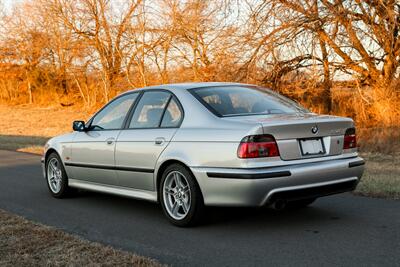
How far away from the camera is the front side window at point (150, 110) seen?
20.8ft

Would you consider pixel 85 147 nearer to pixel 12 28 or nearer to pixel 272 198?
pixel 272 198

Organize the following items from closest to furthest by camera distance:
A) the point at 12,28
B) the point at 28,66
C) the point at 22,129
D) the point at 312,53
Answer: the point at 312,53
the point at 22,129
the point at 12,28
the point at 28,66

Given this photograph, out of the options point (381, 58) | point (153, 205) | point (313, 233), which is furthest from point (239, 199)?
point (381, 58)

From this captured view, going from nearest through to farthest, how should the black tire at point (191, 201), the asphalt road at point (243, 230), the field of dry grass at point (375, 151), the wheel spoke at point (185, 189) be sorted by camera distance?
the asphalt road at point (243, 230) → the black tire at point (191, 201) → the wheel spoke at point (185, 189) → the field of dry grass at point (375, 151)

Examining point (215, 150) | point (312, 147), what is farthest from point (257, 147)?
point (312, 147)

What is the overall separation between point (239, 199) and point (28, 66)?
41.9 meters

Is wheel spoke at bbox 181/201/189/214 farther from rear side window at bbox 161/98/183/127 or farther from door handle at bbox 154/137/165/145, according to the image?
rear side window at bbox 161/98/183/127

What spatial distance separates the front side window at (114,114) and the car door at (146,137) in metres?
0.24

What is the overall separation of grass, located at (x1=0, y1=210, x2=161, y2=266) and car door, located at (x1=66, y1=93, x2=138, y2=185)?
1253 millimetres

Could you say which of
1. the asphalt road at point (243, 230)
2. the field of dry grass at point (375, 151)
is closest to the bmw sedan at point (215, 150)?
the asphalt road at point (243, 230)

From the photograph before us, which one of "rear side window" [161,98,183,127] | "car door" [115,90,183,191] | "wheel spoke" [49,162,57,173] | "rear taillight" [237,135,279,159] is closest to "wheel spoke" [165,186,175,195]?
"car door" [115,90,183,191]

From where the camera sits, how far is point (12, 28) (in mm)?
41188

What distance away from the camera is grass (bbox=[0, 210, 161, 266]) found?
177 inches

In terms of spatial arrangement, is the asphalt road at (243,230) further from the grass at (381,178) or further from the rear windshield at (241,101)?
the rear windshield at (241,101)
